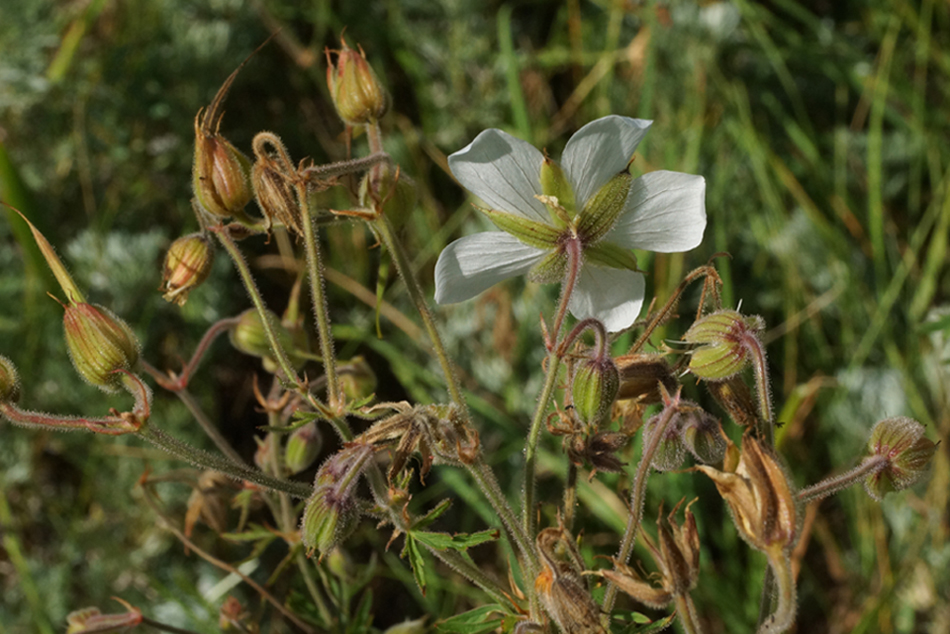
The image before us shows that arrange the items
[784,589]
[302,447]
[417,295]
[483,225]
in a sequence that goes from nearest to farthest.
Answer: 1. [784,589]
2. [417,295]
3. [302,447]
4. [483,225]

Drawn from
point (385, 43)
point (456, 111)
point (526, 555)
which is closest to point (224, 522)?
point (526, 555)

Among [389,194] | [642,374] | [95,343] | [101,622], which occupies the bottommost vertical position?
[101,622]

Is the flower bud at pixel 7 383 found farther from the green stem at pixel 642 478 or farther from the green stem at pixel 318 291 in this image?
the green stem at pixel 642 478

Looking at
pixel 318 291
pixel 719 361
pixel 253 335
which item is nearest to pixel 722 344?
pixel 719 361

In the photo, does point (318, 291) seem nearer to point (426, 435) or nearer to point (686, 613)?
point (426, 435)

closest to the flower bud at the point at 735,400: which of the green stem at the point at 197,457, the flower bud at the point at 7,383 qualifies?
the green stem at the point at 197,457

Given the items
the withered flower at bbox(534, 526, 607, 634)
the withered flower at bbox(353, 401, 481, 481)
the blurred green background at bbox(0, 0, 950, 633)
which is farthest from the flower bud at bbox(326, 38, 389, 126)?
the blurred green background at bbox(0, 0, 950, 633)
